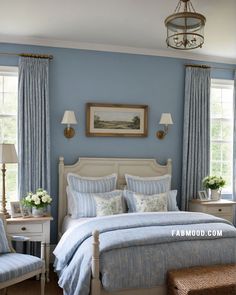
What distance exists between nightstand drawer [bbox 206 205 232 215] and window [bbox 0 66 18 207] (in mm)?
2568

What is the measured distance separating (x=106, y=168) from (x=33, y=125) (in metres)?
1.11

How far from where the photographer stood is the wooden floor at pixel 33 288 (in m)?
3.63

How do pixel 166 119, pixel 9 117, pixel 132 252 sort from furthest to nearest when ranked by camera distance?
1. pixel 166 119
2. pixel 9 117
3. pixel 132 252

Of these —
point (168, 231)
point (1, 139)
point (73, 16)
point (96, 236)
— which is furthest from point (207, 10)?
point (1, 139)

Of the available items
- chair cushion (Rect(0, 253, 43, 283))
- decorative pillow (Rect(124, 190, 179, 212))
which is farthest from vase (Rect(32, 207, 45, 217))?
decorative pillow (Rect(124, 190, 179, 212))

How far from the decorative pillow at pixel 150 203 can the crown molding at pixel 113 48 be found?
6.58ft

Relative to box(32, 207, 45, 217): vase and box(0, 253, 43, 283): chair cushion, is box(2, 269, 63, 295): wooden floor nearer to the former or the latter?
box(0, 253, 43, 283): chair cushion

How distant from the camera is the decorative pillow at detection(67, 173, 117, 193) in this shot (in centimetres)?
431

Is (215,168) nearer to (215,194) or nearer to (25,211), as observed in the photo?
(215,194)

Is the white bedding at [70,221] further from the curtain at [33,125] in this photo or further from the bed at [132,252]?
the curtain at [33,125]

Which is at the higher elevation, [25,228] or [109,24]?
[109,24]

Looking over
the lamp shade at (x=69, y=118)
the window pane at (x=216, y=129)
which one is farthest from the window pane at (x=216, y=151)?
the lamp shade at (x=69, y=118)

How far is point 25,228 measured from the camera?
153 inches

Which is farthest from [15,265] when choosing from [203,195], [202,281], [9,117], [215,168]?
[215,168]
